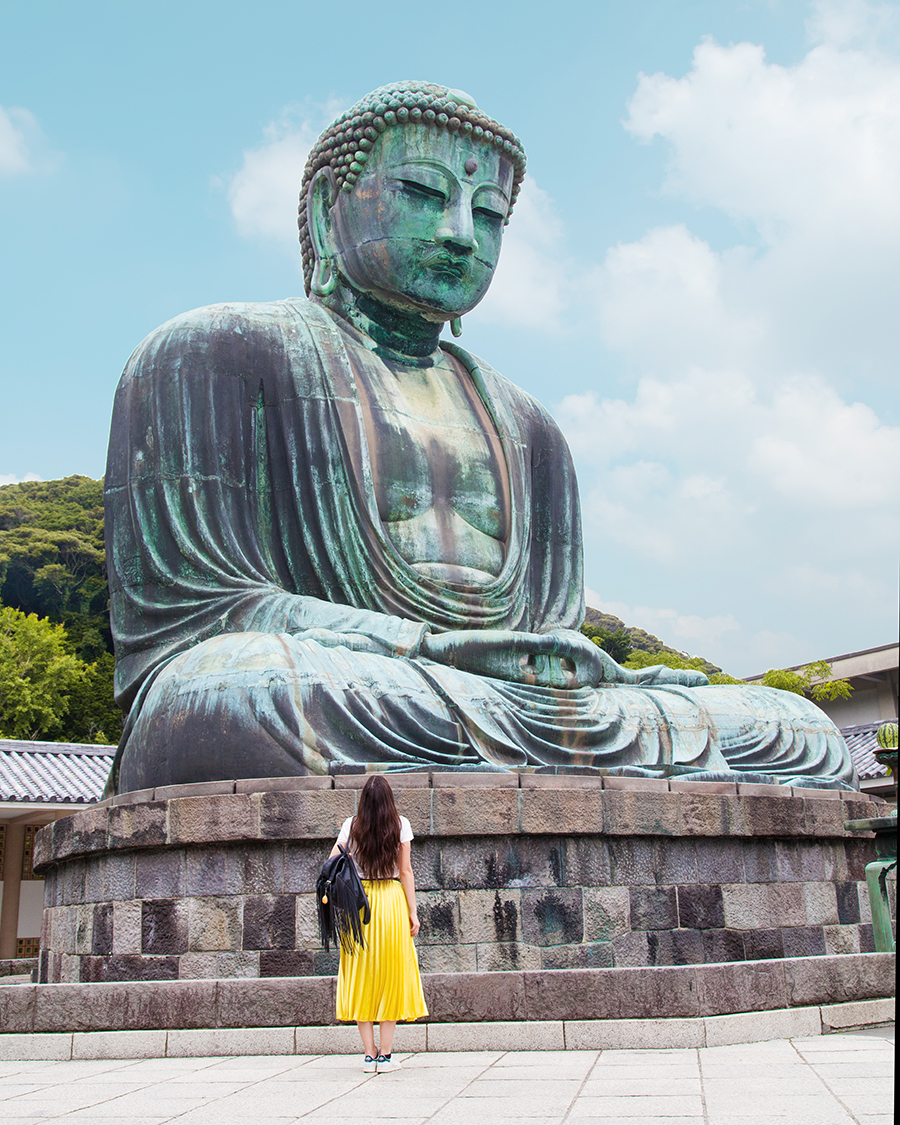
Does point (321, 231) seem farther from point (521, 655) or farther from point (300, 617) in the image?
point (521, 655)

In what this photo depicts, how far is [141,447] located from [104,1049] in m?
3.80

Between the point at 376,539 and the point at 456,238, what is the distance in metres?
2.16

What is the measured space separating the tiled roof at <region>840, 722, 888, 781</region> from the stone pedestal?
13988mm

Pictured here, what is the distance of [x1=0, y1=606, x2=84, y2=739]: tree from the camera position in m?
26.6

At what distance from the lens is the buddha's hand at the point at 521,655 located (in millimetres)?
6969

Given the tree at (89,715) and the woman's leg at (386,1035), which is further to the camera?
the tree at (89,715)

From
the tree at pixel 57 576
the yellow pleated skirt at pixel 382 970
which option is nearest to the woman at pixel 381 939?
the yellow pleated skirt at pixel 382 970

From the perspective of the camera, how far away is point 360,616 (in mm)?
6938

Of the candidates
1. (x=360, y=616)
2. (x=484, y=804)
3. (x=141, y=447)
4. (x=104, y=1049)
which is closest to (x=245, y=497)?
(x=141, y=447)

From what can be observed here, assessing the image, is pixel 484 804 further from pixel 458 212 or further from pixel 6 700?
pixel 6 700

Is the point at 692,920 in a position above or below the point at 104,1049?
above

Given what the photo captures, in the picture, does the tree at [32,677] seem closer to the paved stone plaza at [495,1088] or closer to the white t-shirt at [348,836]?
the paved stone plaza at [495,1088]

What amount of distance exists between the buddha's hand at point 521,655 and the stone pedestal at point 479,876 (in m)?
1.23

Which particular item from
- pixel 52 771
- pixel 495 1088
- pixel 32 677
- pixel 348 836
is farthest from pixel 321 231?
pixel 32 677
